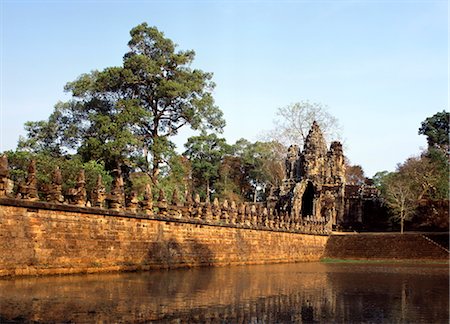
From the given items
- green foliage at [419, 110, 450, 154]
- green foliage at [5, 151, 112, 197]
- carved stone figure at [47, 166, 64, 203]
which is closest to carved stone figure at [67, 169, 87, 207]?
carved stone figure at [47, 166, 64, 203]

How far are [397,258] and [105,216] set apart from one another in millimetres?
23857

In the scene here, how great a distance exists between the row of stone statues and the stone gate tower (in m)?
12.5

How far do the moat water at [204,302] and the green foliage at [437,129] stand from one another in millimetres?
57226

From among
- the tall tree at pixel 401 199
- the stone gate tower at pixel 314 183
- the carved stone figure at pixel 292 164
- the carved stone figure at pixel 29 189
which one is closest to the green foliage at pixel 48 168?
the carved stone figure at pixel 29 189

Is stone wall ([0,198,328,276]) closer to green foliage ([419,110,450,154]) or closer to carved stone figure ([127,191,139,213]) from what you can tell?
carved stone figure ([127,191,139,213])

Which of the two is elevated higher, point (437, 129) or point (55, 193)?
point (437, 129)

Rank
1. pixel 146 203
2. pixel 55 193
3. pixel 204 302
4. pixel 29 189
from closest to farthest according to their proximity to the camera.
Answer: pixel 204 302 → pixel 29 189 → pixel 55 193 → pixel 146 203

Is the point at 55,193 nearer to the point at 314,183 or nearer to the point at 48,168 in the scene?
the point at 48,168

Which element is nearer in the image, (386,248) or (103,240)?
(103,240)

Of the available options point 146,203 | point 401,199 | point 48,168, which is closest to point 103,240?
point 146,203

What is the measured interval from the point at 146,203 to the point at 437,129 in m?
58.4

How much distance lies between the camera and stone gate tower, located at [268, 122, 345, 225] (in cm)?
4950

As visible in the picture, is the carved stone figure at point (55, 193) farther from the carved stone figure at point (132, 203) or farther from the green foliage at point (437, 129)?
the green foliage at point (437, 129)

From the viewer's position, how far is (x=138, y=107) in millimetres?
38000
